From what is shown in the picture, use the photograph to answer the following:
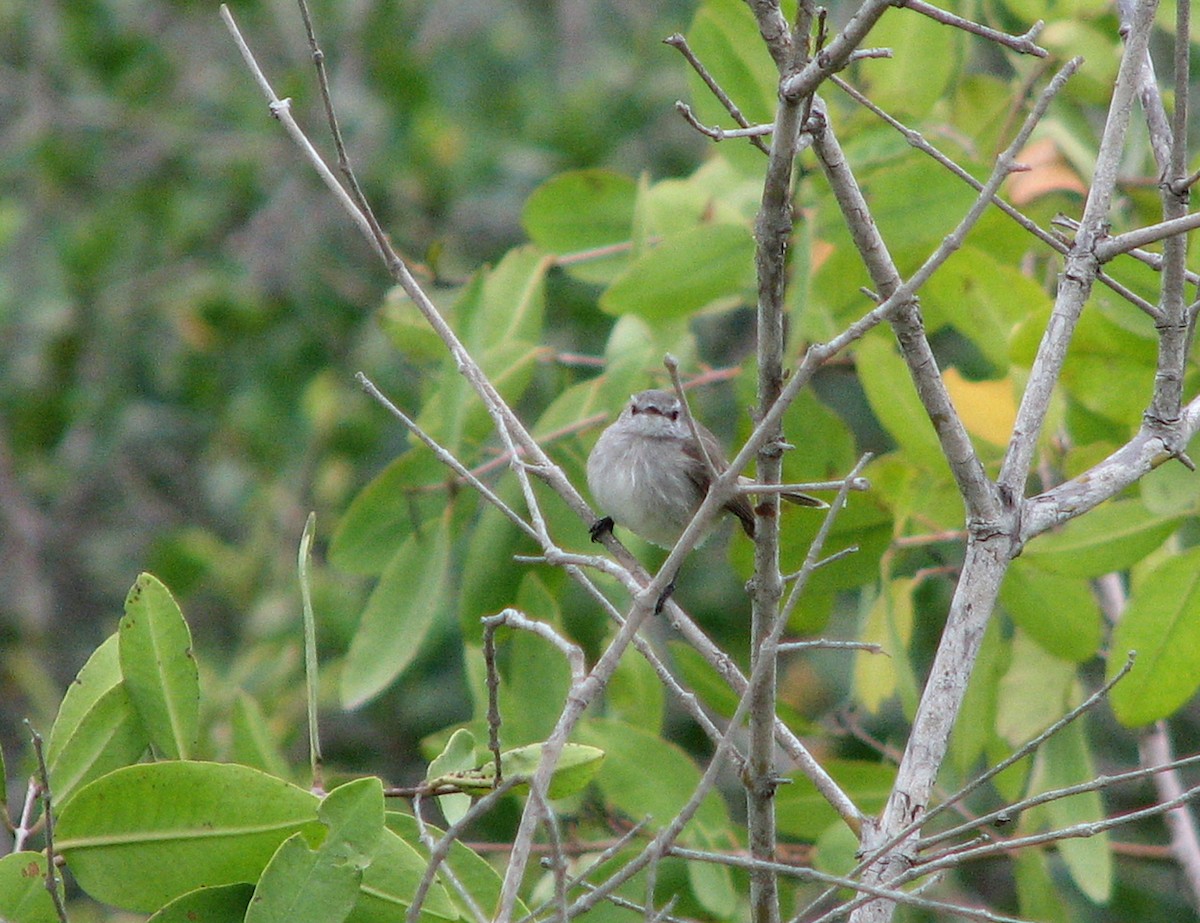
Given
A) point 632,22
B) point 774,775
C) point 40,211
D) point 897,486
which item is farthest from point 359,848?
Answer: point 632,22

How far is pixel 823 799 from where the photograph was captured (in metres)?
3.76

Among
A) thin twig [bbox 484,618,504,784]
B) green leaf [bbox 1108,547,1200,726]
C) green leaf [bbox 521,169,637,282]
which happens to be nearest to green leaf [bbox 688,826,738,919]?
green leaf [bbox 1108,547,1200,726]

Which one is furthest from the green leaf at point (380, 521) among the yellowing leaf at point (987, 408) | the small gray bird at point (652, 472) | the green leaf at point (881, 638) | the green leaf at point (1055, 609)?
the green leaf at point (1055, 609)

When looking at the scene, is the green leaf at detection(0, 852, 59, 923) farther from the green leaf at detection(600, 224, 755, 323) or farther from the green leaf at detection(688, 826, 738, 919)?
the green leaf at detection(600, 224, 755, 323)

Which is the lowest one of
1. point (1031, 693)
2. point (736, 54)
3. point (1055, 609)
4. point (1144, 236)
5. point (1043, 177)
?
point (1031, 693)

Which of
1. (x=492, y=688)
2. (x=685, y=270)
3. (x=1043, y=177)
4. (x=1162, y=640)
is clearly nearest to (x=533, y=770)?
(x=492, y=688)

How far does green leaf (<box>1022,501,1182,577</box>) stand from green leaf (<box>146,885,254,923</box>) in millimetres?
2051

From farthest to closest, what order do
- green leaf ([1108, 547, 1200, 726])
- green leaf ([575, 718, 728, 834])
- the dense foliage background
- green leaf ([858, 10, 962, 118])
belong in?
the dense foliage background → green leaf ([858, 10, 962, 118]) → green leaf ([575, 718, 728, 834]) → green leaf ([1108, 547, 1200, 726])

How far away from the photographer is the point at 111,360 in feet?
26.4

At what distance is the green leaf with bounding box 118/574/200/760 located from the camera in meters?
2.25

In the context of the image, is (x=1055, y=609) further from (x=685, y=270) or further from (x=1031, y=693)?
(x=685, y=270)

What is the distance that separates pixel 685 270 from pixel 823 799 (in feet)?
4.88

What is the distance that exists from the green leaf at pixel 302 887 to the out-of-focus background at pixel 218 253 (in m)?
4.81

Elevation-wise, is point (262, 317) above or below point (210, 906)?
below
